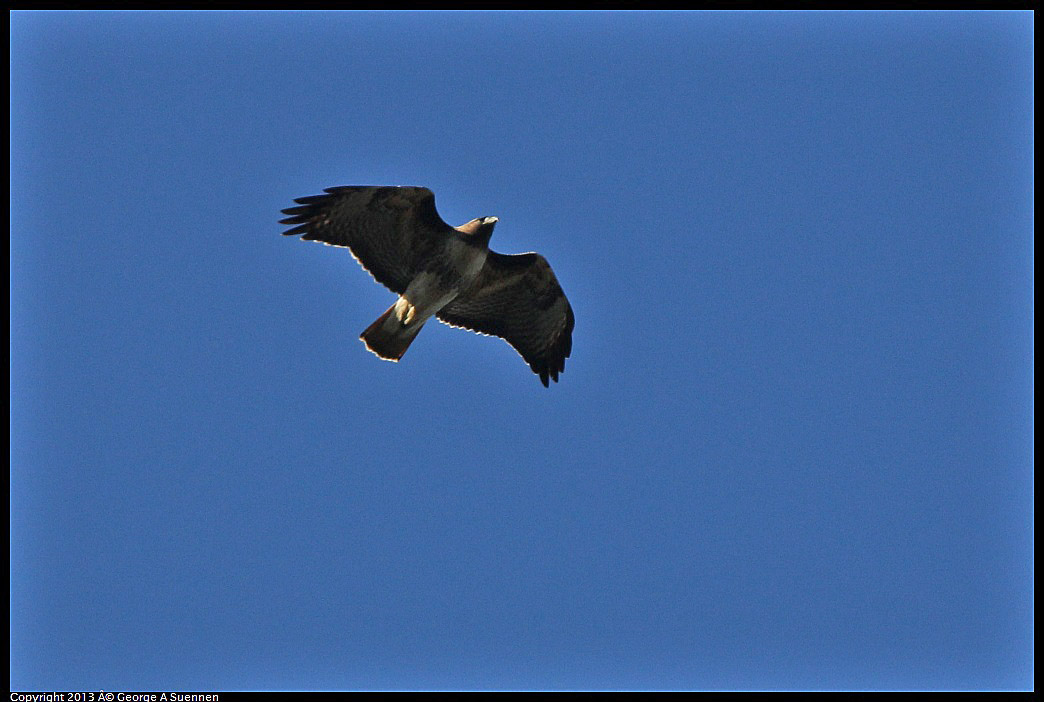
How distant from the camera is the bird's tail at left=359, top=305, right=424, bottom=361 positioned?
Result: 542 inches

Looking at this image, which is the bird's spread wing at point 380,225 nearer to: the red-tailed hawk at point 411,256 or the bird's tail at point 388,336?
the red-tailed hawk at point 411,256

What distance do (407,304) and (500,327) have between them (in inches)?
63.7

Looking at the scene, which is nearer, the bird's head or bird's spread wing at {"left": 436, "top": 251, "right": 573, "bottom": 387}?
the bird's head

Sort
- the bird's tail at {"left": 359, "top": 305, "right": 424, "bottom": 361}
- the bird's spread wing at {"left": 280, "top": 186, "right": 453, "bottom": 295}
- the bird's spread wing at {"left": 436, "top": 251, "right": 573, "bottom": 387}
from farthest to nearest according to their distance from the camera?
the bird's spread wing at {"left": 436, "top": 251, "right": 573, "bottom": 387}
the bird's tail at {"left": 359, "top": 305, "right": 424, "bottom": 361}
the bird's spread wing at {"left": 280, "top": 186, "right": 453, "bottom": 295}

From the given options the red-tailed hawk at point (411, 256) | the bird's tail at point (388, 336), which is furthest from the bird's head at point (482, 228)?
the bird's tail at point (388, 336)

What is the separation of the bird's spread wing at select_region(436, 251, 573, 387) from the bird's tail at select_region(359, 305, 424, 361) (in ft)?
3.28

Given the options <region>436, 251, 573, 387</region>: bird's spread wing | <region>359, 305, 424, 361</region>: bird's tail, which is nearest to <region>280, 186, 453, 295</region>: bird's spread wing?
<region>359, 305, 424, 361</region>: bird's tail

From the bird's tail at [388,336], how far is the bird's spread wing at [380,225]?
350mm

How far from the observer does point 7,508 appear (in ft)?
41.8

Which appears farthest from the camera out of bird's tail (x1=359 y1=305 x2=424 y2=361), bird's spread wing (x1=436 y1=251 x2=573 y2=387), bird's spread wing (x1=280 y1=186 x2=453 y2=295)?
bird's spread wing (x1=436 y1=251 x2=573 y2=387)

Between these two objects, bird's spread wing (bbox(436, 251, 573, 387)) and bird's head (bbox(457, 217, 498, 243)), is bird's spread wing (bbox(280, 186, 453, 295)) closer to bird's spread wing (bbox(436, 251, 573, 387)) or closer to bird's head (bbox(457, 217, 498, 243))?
bird's head (bbox(457, 217, 498, 243))

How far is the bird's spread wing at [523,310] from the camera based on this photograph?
46.8 ft

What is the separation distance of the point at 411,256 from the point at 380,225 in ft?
1.63

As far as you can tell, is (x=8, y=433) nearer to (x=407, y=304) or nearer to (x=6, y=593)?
(x=6, y=593)
